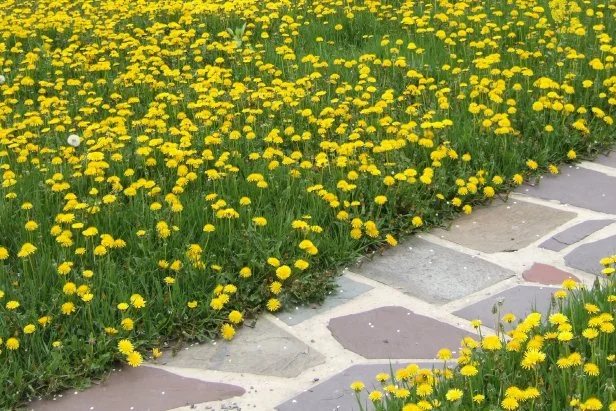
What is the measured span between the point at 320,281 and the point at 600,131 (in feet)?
6.98

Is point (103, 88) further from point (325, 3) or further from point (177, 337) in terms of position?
point (177, 337)

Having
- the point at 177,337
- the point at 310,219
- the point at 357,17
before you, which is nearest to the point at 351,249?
the point at 310,219

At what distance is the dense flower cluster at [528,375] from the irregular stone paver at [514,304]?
20.4 inches

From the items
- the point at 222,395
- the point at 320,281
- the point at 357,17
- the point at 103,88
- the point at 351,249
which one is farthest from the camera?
the point at 357,17

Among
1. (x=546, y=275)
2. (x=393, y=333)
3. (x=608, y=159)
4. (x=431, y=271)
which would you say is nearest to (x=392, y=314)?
(x=393, y=333)

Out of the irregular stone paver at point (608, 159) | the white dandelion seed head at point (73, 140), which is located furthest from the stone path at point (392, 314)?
the white dandelion seed head at point (73, 140)

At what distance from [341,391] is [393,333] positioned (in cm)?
45

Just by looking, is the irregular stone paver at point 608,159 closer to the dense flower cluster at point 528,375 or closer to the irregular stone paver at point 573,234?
the irregular stone paver at point 573,234

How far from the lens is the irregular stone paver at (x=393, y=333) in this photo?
332 cm

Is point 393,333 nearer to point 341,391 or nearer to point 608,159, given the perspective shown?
point 341,391

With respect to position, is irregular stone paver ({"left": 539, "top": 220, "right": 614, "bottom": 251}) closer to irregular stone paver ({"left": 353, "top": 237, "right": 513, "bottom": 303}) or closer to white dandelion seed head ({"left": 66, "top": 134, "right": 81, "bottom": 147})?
irregular stone paver ({"left": 353, "top": 237, "right": 513, "bottom": 303})

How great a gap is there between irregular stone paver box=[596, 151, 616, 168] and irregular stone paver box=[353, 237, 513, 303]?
1.29 metres

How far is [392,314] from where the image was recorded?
358 centimetres

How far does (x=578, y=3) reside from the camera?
7.00 meters
